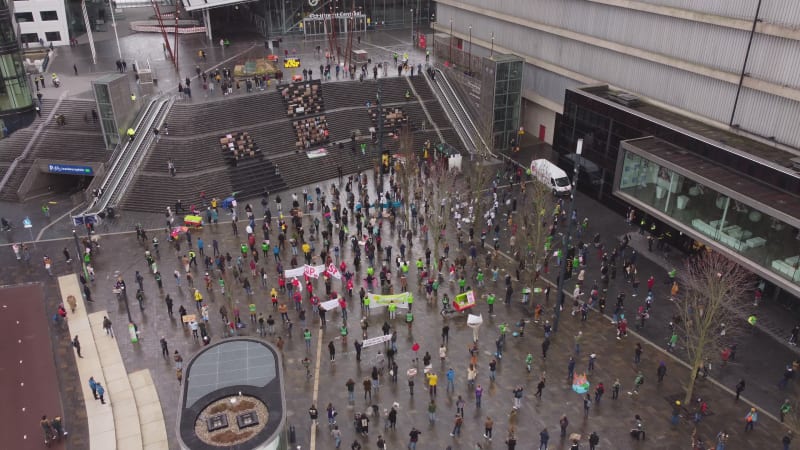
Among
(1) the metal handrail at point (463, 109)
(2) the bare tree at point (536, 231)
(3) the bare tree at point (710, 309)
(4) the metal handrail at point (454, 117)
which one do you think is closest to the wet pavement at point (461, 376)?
(3) the bare tree at point (710, 309)

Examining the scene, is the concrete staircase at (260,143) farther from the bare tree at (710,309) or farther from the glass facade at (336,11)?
the bare tree at (710,309)

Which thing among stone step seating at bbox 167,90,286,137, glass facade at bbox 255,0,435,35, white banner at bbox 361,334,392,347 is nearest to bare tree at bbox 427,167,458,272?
white banner at bbox 361,334,392,347

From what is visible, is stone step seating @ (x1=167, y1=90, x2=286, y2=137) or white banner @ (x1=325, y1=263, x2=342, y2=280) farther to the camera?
stone step seating @ (x1=167, y1=90, x2=286, y2=137)

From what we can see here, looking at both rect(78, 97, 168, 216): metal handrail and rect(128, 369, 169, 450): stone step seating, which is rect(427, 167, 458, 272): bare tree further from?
rect(78, 97, 168, 216): metal handrail

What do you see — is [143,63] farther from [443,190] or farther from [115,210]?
[443,190]

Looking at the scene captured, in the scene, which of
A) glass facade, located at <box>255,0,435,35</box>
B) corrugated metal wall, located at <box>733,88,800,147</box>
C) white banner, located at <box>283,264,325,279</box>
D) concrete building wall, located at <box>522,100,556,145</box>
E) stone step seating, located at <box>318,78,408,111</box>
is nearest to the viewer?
corrugated metal wall, located at <box>733,88,800,147</box>

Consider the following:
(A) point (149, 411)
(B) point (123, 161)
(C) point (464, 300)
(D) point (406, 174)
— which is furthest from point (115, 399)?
(B) point (123, 161)
